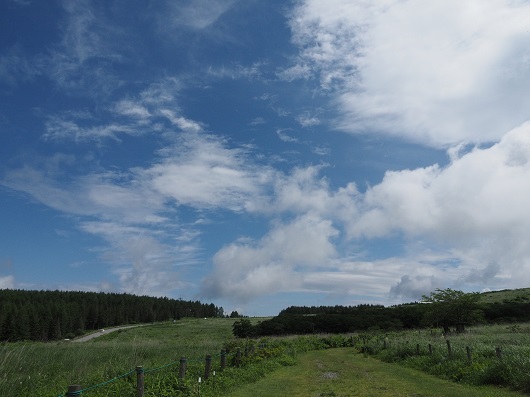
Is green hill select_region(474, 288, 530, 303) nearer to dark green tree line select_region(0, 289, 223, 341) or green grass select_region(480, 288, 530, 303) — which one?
green grass select_region(480, 288, 530, 303)

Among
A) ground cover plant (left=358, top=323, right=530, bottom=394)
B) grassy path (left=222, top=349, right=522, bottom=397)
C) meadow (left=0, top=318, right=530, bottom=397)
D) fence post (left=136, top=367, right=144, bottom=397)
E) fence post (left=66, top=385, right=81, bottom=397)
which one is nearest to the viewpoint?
fence post (left=66, top=385, right=81, bottom=397)

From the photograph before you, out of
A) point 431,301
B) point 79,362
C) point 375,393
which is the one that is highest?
point 431,301

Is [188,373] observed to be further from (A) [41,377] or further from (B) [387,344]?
(B) [387,344]

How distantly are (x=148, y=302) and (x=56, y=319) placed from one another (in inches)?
2582

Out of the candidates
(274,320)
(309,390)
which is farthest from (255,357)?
(274,320)

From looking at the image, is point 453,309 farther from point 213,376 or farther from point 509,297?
point 509,297

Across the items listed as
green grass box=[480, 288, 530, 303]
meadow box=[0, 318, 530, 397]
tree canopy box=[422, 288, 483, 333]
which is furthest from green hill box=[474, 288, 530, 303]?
meadow box=[0, 318, 530, 397]

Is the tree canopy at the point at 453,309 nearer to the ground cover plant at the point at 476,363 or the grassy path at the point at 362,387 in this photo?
the ground cover plant at the point at 476,363

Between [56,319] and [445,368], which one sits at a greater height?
[56,319]

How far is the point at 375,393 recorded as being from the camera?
1378cm

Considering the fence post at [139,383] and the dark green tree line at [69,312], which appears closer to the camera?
the fence post at [139,383]

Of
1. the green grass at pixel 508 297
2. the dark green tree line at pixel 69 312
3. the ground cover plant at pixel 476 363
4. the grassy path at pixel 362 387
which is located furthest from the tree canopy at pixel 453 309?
the dark green tree line at pixel 69 312

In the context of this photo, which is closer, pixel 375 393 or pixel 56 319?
pixel 375 393

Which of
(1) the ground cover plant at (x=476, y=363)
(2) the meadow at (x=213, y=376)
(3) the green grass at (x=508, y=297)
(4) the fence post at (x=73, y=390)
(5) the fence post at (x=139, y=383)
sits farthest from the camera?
(3) the green grass at (x=508, y=297)
